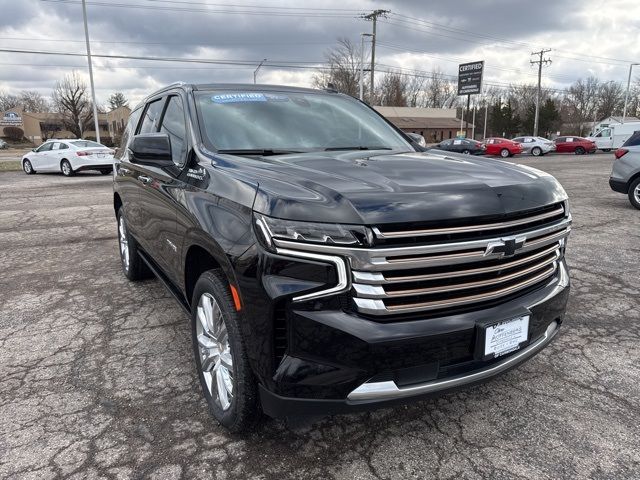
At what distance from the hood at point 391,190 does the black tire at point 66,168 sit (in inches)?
699

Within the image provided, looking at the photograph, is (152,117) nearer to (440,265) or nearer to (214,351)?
(214,351)

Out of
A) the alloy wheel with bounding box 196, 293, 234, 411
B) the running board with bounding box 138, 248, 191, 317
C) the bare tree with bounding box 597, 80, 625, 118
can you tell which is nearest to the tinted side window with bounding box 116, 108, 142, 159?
the running board with bounding box 138, 248, 191, 317

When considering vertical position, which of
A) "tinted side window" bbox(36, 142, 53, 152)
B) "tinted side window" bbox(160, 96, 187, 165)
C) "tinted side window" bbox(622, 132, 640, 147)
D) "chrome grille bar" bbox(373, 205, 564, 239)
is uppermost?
"tinted side window" bbox(160, 96, 187, 165)

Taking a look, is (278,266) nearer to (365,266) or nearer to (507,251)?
(365,266)

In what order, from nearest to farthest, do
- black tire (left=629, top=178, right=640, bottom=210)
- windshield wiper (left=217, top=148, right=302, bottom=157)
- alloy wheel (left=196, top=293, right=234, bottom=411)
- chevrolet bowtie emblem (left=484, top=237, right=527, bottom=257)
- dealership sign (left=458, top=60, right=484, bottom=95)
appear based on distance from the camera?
1. chevrolet bowtie emblem (left=484, top=237, right=527, bottom=257)
2. alloy wheel (left=196, top=293, right=234, bottom=411)
3. windshield wiper (left=217, top=148, right=302, bottom=157)
4. black tire (left=629, top=178, right=640, bottom=210)
5. dealership sign (left=458, top=60, right=484, bottom=95)

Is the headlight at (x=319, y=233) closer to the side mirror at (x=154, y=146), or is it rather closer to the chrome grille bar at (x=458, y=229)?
the chrome grille bar at (x=458, y=229)

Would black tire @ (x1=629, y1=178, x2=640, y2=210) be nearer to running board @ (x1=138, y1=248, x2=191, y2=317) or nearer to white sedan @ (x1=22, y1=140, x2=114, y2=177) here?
running board @ (x1=138, y1=248, x2=191, y2=317)

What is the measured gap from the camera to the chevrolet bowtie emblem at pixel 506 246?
2.15 m

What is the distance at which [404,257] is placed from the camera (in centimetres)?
199

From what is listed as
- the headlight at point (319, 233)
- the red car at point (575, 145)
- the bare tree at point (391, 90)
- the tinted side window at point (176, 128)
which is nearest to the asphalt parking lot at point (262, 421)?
the headlight at point (319, 233)

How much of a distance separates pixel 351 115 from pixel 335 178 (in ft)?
5.77

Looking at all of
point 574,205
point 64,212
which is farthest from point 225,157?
point 574,205

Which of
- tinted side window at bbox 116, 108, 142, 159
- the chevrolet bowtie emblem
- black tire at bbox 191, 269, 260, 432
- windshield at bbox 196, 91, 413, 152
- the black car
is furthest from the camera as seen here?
the black car

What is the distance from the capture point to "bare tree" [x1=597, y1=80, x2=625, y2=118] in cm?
8869
